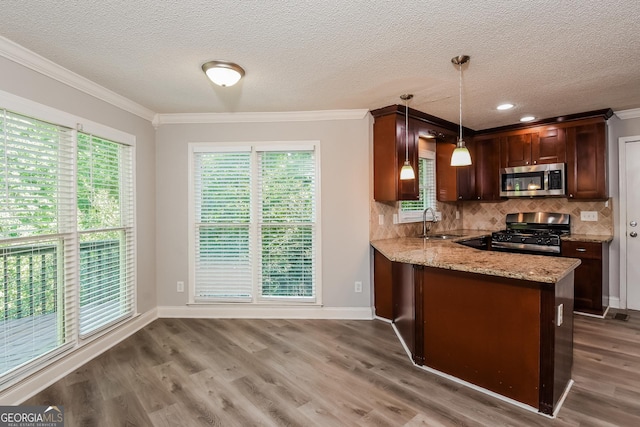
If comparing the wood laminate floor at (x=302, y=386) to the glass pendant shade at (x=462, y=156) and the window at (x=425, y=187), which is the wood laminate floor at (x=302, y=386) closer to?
the glass pendant shade at (x=462, y=156)

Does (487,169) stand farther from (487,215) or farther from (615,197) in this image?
(615,197)

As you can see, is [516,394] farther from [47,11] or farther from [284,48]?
[47,11]

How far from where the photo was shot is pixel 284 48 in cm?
227

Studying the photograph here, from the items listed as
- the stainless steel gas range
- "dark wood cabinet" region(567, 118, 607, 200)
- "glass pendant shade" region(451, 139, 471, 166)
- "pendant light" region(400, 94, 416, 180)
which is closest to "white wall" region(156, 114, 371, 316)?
"pendant light" region(400, 94, 416, 180)

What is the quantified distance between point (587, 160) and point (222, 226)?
4580 millimetres

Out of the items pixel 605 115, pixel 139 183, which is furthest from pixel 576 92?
pixel 139 183

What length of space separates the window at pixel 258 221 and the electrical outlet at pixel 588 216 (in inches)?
143

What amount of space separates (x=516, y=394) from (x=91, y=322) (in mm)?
3477

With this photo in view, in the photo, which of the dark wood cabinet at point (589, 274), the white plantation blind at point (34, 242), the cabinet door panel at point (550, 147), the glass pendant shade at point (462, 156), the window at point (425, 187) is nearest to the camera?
the white plantation blind at point (34, 242)

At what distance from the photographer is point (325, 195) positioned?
378cm

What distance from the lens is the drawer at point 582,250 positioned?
12.3 ft

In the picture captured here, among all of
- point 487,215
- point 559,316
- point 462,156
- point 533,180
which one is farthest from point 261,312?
point 533,180

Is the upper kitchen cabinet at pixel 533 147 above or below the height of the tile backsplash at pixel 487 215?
above

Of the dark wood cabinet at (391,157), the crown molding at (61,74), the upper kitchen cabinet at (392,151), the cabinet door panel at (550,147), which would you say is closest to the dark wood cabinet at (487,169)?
the cabinet door panel at (550,147)
